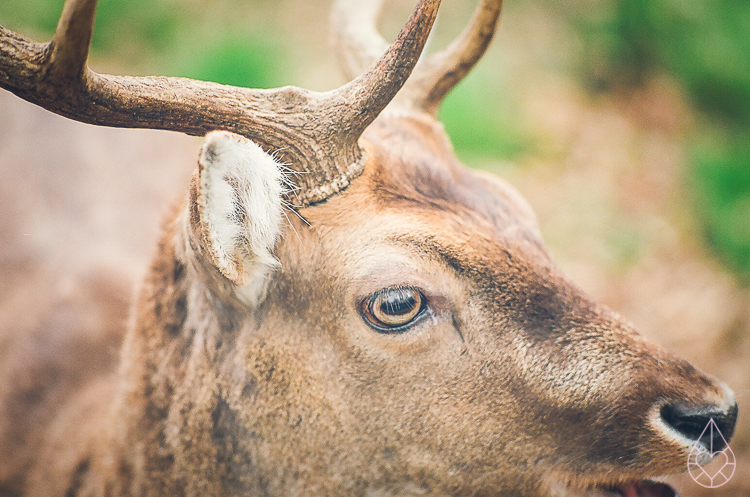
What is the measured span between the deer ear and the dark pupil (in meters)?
0.46

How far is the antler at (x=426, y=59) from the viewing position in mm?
2947

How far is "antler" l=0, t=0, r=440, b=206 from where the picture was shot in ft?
5.97

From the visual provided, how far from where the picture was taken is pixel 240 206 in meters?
A: 2.12

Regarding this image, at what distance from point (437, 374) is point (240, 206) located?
1.00 metres

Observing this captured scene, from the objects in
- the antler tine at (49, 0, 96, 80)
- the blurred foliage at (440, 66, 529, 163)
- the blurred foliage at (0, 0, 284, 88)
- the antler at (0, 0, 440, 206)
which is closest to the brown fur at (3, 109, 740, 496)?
the antler at (0, 0, 440, 206)

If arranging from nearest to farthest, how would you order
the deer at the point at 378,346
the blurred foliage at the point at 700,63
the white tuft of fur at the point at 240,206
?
the white tuft of fur at the point at 240,206 < the deer at the point at 378,346 < the blurred foliage at the point at 700,63

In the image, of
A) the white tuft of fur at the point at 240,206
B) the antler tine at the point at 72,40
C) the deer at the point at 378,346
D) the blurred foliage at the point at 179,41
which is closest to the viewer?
the antler tine at the point at 72,40

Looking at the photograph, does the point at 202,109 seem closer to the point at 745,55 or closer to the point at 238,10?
the point at 238,10

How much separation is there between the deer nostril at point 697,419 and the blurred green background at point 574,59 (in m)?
4.72

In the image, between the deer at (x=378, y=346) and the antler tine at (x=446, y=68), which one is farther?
the antler tine at (x=446, y=68)

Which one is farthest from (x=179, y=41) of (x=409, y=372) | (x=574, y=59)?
(x=409, y=372)

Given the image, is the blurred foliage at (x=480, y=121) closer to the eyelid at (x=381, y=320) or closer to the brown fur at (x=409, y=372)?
the brown fur at (x=409, y=372)

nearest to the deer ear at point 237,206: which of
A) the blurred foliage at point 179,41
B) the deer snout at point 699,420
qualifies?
the deer snout at point 699,420

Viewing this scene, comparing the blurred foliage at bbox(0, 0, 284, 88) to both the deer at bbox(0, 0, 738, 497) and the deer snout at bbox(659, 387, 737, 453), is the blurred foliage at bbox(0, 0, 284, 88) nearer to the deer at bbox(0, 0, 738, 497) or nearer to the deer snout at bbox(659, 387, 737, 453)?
the deer at bbox(0, 0, 738, 497)
